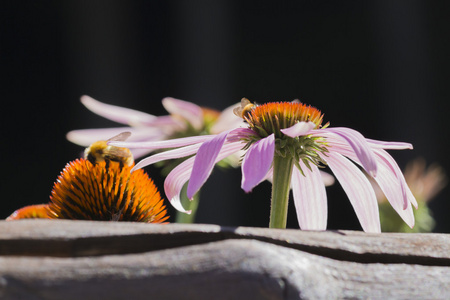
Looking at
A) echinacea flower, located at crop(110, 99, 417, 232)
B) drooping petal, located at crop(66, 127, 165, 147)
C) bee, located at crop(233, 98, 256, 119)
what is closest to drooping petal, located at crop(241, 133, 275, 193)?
echinacea flower, located at crop(110, 99, 417, 232)

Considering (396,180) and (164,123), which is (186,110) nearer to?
(164,123)

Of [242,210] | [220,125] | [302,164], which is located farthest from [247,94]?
[302,164]

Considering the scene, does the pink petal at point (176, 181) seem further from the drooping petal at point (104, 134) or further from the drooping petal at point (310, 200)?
the drooping petal at point (104, 134)

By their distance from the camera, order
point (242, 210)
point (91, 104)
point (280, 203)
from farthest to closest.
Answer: point (242, 210) → point (91, 104) → point (280, 203)

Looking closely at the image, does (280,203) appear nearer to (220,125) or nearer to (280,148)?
(280,148)

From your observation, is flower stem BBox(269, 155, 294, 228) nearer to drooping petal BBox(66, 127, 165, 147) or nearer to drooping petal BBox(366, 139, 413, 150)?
drooping petal BBox(366, 139, 413, 150)
